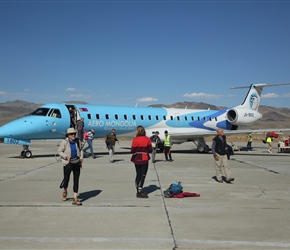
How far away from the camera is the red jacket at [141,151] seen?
8.32 metres

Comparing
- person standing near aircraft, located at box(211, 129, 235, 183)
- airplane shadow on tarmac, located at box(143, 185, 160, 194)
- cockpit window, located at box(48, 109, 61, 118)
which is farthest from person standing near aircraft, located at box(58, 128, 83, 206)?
cockpit window, located at box(48, 109, 61, 118)

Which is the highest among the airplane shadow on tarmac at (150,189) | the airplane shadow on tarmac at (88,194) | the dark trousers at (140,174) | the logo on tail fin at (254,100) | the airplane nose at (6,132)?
the logo on tail fin at (254,100)

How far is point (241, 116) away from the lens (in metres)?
27.0

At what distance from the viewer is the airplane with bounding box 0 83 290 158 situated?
690 inches

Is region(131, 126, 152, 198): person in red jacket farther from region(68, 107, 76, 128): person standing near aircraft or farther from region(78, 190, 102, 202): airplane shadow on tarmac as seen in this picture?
region(68, 107, 76, 128): person standing near aircraft

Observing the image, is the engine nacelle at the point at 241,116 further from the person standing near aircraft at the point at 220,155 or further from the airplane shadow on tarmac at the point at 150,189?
the airplane shadow on tarmac at the point at 150,189

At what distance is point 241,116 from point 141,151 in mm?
20378

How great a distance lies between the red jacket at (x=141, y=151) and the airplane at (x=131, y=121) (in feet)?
34.6

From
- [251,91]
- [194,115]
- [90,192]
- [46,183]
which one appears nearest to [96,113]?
[194,115]

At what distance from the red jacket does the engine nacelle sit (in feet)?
65.4

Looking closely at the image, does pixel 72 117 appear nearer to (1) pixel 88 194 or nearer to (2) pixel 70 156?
(1) pixel 88 194

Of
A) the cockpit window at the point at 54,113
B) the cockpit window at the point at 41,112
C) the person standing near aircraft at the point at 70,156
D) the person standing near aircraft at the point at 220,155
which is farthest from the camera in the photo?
the cockpit window at the point at 54,113

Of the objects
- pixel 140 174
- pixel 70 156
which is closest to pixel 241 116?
pixel 140 174

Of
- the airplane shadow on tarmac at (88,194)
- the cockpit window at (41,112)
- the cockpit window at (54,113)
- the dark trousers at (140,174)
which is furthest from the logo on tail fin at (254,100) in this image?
the airplane shadow on tarmac at (88,194)
